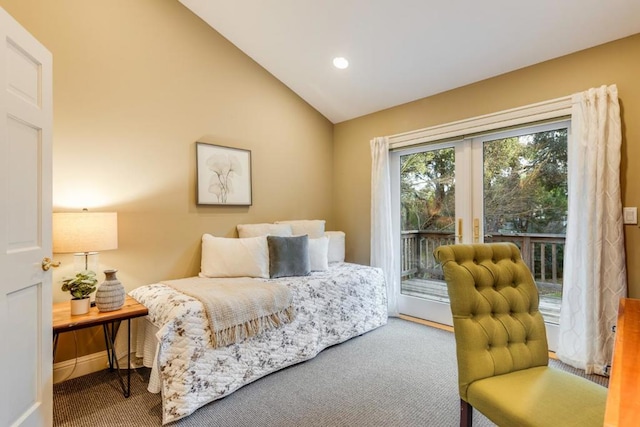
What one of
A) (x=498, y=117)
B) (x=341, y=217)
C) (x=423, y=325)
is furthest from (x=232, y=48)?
(x=423, y=325)

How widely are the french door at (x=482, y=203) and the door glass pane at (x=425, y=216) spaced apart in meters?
0.01

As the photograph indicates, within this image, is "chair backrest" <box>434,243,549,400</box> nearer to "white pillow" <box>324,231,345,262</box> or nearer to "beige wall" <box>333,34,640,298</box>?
"beige wall" <box>333,34,640,298</box>

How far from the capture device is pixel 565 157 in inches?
107

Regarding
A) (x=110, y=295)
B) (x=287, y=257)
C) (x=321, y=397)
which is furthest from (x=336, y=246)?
(x=110, y=295)

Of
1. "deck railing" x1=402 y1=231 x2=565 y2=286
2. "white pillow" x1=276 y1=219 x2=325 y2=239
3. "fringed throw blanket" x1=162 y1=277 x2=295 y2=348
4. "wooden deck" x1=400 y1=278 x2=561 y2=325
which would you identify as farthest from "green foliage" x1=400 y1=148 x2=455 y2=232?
"fringed throw blanket" x1=162 y1=277 x2=295 y2=348

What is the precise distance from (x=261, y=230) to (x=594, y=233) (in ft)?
9.23

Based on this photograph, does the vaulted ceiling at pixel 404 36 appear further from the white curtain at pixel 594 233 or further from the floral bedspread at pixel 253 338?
the floral bedspread at pixel 253 338

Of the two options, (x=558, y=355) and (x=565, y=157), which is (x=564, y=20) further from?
(x=558, y=355)

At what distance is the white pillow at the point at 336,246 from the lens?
3736mm

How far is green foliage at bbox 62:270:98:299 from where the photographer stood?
209 centimetres

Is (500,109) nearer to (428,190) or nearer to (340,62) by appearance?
(428,190)

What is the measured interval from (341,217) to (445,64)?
2166 mm

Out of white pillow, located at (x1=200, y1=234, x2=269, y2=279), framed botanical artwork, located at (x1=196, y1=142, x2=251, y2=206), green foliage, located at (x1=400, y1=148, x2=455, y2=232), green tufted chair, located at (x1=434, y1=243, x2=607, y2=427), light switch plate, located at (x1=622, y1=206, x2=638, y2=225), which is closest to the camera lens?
green tufted chair, located at (x1=434, y1=243, x2=607, y2=427)

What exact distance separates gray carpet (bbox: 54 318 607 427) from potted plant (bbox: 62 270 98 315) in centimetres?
61
